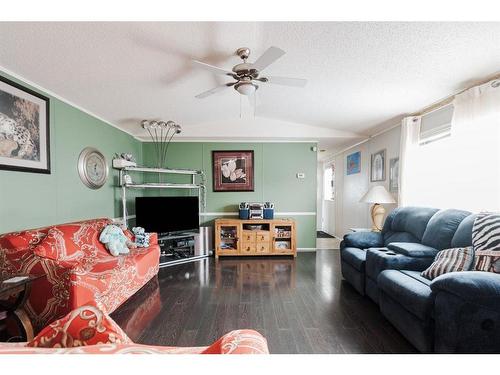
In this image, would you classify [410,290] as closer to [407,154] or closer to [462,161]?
[462,161]

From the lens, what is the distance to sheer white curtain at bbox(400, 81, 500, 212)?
215 cm

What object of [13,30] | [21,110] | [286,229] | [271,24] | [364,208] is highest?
[271,24]

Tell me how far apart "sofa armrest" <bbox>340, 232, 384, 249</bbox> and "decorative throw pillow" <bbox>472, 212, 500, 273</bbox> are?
3.76 ft

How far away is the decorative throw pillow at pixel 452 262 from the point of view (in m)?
1.76

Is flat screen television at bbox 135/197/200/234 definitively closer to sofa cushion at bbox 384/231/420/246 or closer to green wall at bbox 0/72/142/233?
green wall at bbox 0/72/142/233

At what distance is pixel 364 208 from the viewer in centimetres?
428

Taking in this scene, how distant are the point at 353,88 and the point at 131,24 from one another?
229 centimetres

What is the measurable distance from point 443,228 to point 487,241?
46 cm

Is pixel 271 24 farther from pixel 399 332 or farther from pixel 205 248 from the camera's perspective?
pixel 205 248

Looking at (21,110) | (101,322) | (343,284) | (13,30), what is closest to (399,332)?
(343,284)

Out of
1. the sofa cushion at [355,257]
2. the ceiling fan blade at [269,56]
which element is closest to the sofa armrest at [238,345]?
the ceiling fan blade at [269,56]

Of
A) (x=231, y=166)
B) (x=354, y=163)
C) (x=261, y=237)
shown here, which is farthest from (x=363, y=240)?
(x=231, y=166)

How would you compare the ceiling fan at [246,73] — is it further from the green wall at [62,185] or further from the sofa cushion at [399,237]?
the sofa cushion at [399,237]

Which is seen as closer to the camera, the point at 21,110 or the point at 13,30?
the point at 13,30
